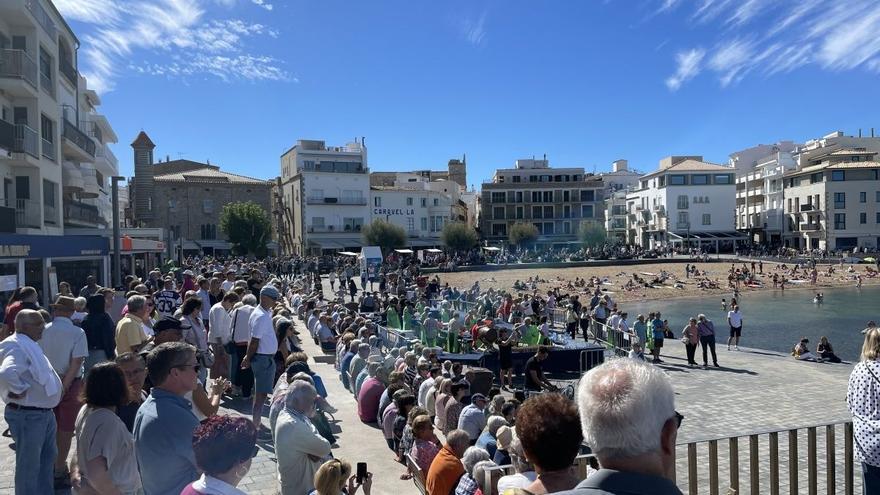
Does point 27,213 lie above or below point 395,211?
below

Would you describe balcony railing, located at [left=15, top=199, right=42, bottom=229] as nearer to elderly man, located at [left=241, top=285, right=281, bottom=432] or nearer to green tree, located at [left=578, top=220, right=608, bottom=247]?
elderly man, located at [left=241, top=285, right=281, bottom=432]

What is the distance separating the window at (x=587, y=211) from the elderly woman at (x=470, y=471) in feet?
264

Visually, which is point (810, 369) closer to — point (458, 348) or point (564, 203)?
point (458, 348)

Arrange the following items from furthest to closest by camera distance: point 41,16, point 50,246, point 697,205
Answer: point 697,205 < point 41,16 < point 50,246

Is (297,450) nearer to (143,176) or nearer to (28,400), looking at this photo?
(28,400)

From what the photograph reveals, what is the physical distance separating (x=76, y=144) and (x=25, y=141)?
25.1ft

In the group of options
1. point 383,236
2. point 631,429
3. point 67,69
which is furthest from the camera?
point 383,236

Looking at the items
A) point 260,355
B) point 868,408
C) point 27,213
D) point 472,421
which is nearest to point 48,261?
point 27,213

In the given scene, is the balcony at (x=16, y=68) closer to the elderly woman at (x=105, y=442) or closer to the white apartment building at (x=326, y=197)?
the elderly woman at (x=105, y=442)

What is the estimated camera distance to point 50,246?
15.6 m

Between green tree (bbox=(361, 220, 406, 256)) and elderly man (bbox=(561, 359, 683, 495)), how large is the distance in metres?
58.5

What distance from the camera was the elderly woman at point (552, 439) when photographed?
97.0 inches

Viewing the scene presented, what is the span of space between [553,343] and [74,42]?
1008 inches

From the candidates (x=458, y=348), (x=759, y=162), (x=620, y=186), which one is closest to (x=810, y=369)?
(x=458, y=348)
